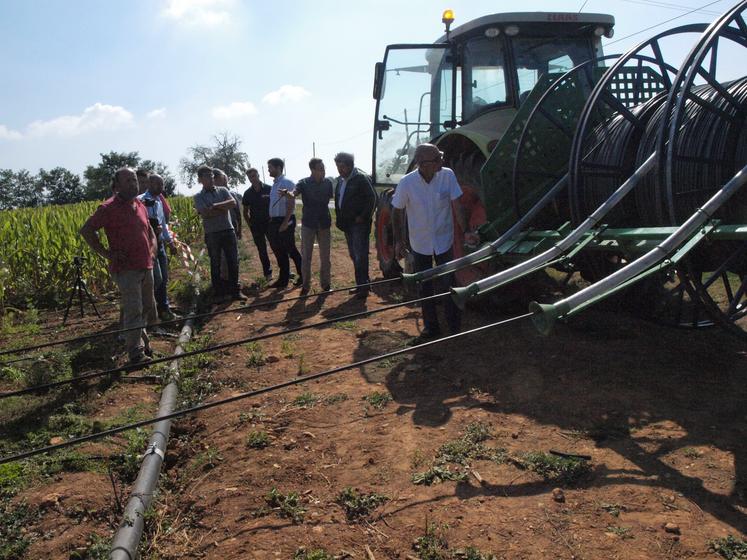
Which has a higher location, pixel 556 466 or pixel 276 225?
pixel 276 225

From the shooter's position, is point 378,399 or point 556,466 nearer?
point 556,466

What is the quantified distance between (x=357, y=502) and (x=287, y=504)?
341 millimetres

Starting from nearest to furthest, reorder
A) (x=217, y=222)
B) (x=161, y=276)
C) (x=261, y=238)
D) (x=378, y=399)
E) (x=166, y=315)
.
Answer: (x=378, y=399)
(x=161, y=276)
(x=166, y=315)
(x=217, y=222)
(x=261, y=238)

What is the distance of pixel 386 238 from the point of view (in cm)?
863

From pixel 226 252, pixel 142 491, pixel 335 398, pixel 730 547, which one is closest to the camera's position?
pixel 730 547

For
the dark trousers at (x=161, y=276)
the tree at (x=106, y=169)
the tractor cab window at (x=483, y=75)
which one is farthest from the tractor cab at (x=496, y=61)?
the tree at (x=106, y=169)

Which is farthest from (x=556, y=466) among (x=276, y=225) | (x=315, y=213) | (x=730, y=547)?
(x=276, y=225)

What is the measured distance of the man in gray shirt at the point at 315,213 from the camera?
7.77m

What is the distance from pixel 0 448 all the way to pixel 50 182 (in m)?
96.8

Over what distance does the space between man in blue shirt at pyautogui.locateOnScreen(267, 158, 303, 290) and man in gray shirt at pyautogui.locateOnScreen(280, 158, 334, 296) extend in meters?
0.51

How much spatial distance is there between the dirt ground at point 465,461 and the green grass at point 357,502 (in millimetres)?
26

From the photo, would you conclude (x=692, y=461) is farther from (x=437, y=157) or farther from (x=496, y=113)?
(x=496, y=113)

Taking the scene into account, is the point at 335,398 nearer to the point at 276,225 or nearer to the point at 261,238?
the point at 276,225

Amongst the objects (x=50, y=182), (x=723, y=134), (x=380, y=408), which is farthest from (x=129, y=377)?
(x=50, y=182)
